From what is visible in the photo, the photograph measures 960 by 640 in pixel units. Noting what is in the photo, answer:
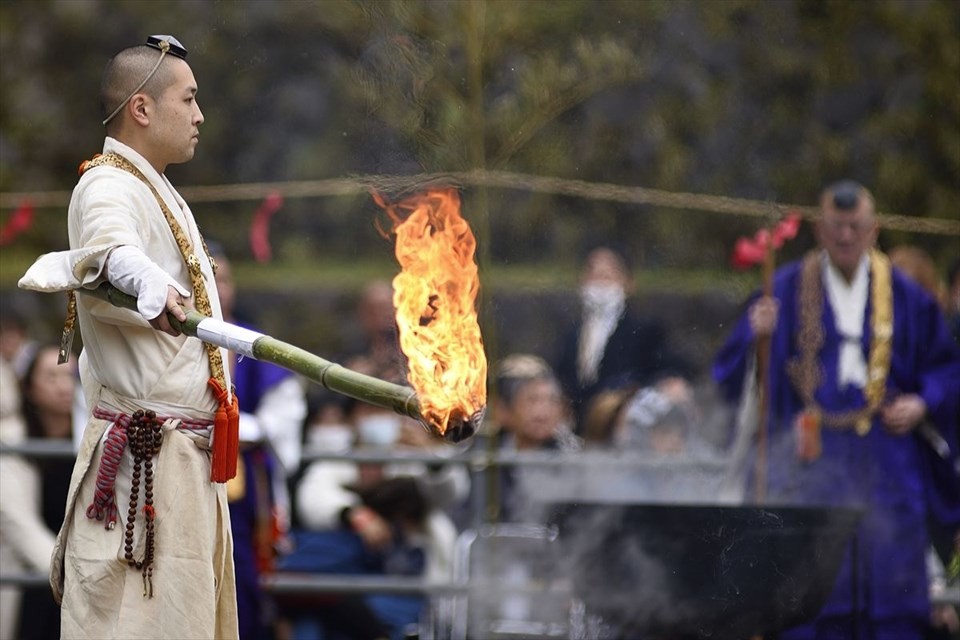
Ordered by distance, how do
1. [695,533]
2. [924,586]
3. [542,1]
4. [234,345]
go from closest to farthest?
[234,345] < [695,533] < [924,586] < [542,1]

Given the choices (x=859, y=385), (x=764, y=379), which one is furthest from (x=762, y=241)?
(x=859, y=385)

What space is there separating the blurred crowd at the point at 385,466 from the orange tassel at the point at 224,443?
2405mm

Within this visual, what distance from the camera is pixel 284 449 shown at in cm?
662

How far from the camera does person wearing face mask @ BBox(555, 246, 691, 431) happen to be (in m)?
7.30

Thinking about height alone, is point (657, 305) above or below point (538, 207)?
below

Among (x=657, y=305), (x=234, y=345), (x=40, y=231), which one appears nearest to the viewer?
(x=234, y=345)

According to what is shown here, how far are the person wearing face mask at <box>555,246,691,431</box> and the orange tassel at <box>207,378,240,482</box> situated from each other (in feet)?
11.5

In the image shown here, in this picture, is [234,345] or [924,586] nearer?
[234,345]

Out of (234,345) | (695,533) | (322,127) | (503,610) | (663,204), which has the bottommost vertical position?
(503,610)

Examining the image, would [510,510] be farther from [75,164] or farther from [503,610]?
[75,164]

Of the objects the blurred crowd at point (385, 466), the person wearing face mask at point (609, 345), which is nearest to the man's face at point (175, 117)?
the blurred crowd at point (385, 466)

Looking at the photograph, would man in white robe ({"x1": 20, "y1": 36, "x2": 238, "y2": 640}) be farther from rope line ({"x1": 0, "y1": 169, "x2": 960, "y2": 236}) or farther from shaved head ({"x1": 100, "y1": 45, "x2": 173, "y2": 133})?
rope line ({"x1": 0, "y1": 169, "x2": 960, "y2": 236})

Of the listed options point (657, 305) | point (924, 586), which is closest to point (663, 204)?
point (657, 305)

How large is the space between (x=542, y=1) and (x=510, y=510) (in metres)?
3.44
